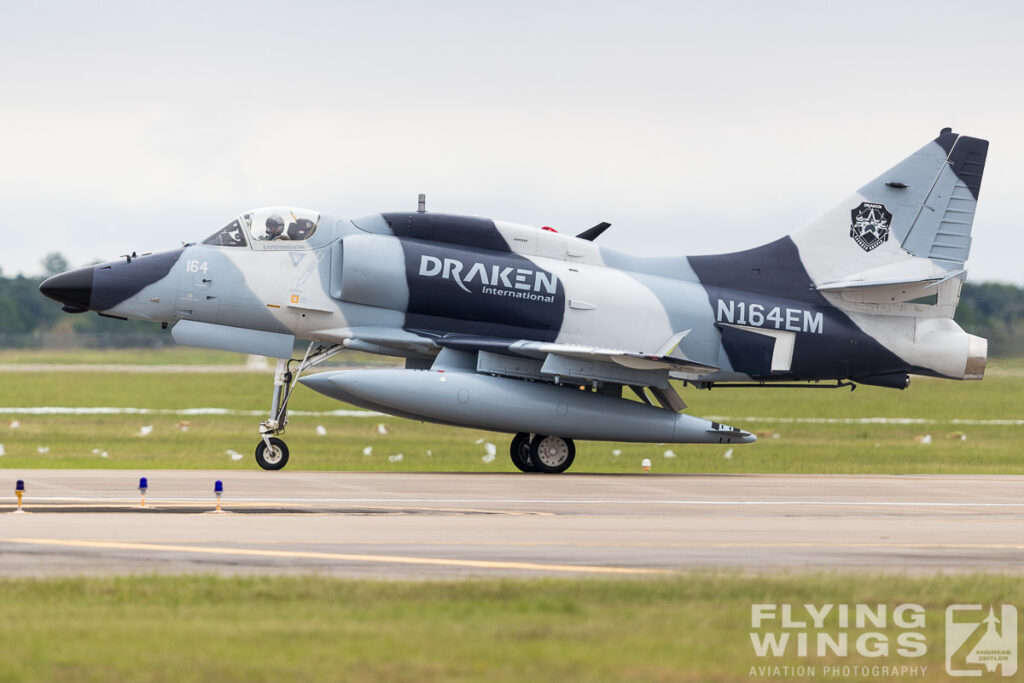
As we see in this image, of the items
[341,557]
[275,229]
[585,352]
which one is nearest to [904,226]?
[585,352]

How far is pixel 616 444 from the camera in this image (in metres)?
32.6

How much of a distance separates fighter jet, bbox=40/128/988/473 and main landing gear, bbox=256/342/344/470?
0.03 m

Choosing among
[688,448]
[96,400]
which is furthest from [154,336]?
[688,448]

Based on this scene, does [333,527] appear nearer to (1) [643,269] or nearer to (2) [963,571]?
(2) [963,571]

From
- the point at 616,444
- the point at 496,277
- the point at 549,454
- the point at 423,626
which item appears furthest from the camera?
the point at 616,444

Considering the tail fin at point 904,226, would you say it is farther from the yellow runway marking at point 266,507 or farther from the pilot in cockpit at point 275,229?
the yellow runway marking at point 266,507

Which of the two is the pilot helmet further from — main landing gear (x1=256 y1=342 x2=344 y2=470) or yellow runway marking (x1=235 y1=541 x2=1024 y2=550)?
yellow runway marking (x1=235 y1=541 x2=1024 y2=550)

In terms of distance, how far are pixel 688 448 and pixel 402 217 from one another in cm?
1181

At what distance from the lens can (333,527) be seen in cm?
1302

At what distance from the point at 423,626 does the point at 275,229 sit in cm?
1396

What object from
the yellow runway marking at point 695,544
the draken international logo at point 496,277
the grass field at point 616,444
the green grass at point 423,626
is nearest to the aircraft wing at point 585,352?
the draken international logo at point 496,277

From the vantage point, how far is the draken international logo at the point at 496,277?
21.4m

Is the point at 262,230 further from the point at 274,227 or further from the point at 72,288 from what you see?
the point at 72,288

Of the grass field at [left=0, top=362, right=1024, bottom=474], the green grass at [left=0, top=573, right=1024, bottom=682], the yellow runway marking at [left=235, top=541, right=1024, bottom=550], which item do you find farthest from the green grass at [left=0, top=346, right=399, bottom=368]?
the green grass at [left=0, top=573, right=1024, bottom=682]
